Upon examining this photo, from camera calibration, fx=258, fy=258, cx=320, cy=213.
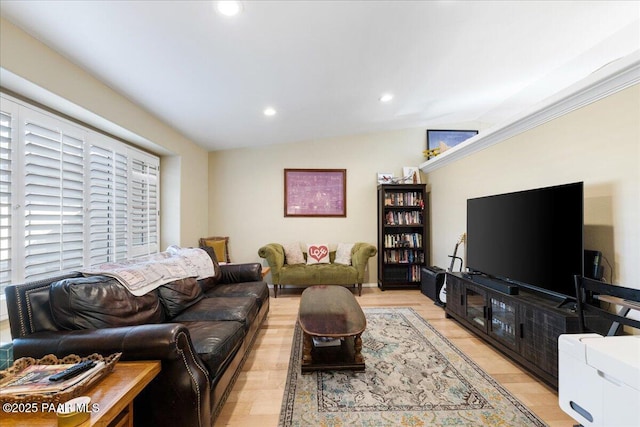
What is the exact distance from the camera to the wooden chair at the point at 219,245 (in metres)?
4.17

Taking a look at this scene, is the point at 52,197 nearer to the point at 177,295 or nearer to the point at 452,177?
the point at 177,295

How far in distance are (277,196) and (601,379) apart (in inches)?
168

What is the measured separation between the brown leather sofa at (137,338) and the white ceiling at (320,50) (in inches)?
63.7

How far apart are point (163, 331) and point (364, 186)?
157 inches

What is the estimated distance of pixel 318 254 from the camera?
4449 millimetres

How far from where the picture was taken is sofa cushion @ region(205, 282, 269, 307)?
2592 mm

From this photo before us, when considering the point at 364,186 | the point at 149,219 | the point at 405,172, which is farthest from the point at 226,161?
the point at 405,172

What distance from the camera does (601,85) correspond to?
1.79 metres

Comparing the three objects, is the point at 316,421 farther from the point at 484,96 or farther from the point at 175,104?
the point at 484,96

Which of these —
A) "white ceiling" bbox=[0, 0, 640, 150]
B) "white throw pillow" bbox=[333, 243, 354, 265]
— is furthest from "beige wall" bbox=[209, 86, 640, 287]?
"white ceiling" bbox=[0, 0, 640, 150]

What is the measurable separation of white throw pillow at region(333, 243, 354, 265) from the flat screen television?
6.53 ft

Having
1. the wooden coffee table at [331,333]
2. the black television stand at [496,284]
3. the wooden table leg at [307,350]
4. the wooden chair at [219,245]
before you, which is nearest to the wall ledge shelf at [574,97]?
the black television stand at [496,284]

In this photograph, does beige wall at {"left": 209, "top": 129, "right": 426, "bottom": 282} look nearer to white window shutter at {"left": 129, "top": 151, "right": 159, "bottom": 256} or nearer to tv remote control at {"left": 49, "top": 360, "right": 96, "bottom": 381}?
white window shutter at {"left": 129, "top": 151, "right": 159, "bottom": 256}

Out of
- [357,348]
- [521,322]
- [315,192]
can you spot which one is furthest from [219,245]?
[521,322]
